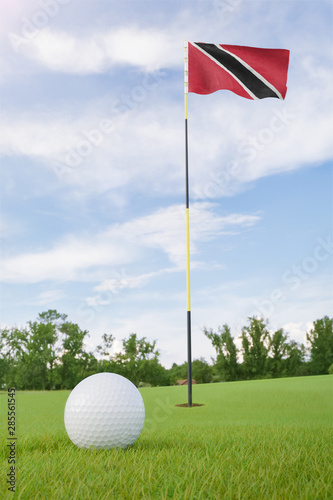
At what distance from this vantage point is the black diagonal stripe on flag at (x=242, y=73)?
11.1 meters

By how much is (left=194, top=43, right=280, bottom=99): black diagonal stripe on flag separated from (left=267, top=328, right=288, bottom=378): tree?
30.8 m

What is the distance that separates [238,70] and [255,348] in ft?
102

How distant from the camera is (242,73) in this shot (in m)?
11.1

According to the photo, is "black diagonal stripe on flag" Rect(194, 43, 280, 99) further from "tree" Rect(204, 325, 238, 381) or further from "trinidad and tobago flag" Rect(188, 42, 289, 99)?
"tree" Rect(204, 325, 238, 381)

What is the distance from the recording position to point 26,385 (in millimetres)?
37719

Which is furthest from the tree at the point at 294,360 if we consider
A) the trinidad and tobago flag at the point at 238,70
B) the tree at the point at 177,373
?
the trinidad and tobago flag at the point at 238,70

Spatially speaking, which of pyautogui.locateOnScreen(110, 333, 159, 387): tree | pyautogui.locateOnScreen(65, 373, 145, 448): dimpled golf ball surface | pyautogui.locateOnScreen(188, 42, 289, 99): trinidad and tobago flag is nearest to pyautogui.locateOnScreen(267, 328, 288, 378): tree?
pyautogui.locateOnScreen(110, 333, 159, 387): tree

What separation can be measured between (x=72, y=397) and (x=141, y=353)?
37435 millimetres

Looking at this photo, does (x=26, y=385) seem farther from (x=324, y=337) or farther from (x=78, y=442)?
(x=78, y=442)

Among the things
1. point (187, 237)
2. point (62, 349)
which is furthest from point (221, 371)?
point (187, 237)

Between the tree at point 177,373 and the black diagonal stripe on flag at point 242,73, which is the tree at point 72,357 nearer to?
the tree at point 177,373

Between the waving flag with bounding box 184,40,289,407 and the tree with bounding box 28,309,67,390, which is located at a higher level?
the waving flag with bounding box 184,40,289,407

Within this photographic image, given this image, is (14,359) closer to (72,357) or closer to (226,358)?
(72,357)

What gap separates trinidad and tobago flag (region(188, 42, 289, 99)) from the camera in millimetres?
11070
